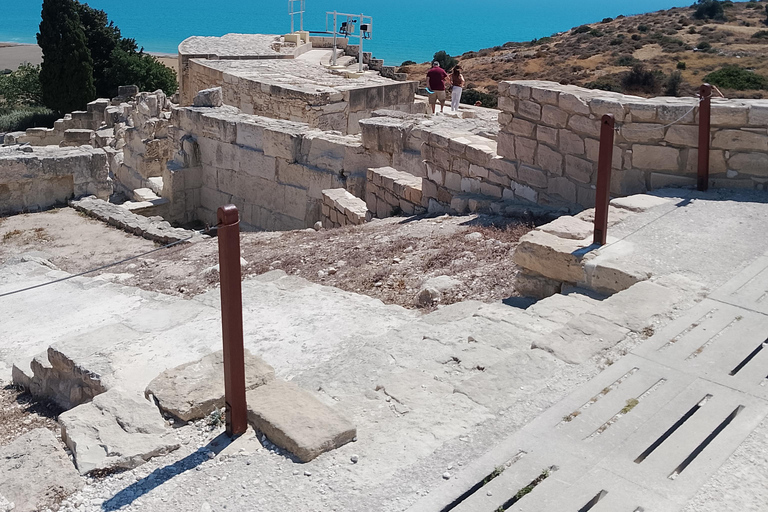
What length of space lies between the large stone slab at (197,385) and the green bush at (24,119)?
1066 inches

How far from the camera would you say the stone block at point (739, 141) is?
691 cm

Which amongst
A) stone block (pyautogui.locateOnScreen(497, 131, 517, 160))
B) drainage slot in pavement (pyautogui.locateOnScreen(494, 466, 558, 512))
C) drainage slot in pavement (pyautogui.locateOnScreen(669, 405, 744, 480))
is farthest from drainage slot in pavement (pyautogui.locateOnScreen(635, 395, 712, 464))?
stone block (pyautogui.locateOnScreen(497, 131, 517, 160))

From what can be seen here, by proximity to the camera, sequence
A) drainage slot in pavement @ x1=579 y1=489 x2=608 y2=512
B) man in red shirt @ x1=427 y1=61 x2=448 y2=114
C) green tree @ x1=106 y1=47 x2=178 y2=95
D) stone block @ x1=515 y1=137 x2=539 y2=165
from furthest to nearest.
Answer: green tree @ x1=106 y1=47 x2=178 y2=95, man in red shirt @ x1=427 y1=61 x2=448 y2=114, stone block @ x1=515 y1=137 x2=539 y2=165, drainage slot in pavement @ x1=579 y1=489 x2=608 y2=512

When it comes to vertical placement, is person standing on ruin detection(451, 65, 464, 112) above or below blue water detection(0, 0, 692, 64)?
below

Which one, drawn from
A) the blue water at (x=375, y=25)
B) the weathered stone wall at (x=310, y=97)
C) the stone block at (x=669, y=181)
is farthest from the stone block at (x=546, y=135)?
the blue water at (x=375, y=25)

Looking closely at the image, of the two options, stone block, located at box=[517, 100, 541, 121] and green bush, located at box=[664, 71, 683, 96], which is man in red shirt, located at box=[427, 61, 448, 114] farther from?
green bush, located at box=[664, 71, 683, 96]

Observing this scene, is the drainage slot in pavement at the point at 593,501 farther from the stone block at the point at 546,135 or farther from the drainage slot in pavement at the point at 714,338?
the stone block at the point at 546,135

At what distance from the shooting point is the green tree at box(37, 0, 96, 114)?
29.8 meters

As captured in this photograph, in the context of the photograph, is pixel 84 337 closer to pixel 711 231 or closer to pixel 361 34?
pixel 711 231

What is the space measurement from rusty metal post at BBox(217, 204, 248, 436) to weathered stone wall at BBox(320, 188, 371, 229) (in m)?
6.91

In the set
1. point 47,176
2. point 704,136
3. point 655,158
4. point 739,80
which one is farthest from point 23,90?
point 704,136

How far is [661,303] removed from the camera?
16.1ft

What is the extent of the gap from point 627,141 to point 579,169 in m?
0.61

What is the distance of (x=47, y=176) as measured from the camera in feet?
39.7
